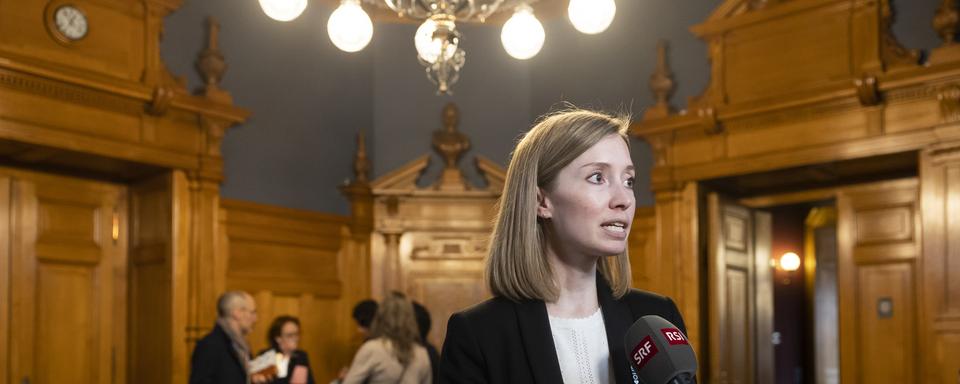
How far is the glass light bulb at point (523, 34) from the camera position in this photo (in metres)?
6.32

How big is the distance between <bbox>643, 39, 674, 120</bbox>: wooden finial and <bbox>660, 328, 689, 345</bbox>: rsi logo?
22.2 feet

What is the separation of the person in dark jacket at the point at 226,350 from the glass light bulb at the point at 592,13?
7.73ft

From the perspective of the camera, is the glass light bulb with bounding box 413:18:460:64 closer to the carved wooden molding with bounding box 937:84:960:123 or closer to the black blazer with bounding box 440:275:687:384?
the carved wooden molding with bounding box 937:84:960:123

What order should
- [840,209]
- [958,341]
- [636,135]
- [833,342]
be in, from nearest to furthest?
[958,341], [840,209], [636,135], [833,342]

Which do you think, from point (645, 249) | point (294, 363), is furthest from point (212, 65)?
point (645, 249)

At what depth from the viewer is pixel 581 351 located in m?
2.14

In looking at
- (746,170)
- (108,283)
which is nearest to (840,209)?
(746,170)

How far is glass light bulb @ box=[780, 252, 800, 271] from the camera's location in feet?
40.9

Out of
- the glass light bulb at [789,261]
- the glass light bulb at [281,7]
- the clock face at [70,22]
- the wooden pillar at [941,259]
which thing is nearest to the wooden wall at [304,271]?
the clock face at [70,22]

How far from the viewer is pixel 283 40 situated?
8.88 metres

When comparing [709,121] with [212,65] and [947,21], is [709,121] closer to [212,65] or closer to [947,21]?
[947,21]

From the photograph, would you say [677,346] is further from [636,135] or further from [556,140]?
[636,135]

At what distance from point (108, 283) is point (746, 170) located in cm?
440

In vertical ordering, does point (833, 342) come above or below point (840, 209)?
below
